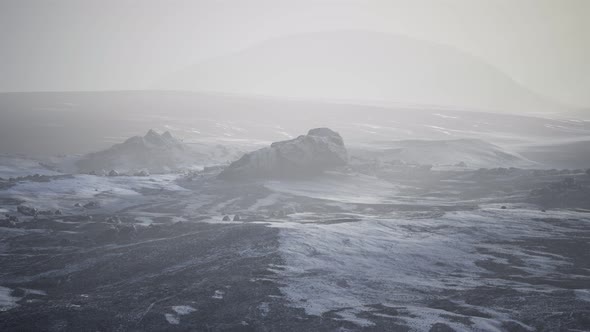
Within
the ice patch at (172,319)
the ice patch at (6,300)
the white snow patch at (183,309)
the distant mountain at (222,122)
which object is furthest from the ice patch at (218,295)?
the distant mountain at (222,122)

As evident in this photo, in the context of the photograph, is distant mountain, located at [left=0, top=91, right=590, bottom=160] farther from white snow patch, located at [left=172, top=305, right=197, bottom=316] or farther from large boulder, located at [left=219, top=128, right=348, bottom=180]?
white snow patch, located at [left=172, top=305, right=197, bottom=316]

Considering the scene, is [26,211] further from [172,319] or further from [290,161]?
[290,161]

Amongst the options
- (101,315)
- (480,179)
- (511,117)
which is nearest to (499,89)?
(511,117)

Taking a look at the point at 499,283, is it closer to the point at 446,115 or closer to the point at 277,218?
the point at 277,218

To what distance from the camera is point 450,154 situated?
5572 centimetres

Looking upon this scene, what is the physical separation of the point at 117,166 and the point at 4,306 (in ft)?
124

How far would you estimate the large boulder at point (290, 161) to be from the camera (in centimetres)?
3834

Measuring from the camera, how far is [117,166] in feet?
161

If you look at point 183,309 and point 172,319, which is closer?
point 172,319

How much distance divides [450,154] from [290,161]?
85.4 feet

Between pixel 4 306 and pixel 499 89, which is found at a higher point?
pixel 499 89

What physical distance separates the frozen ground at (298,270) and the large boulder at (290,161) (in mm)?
10747

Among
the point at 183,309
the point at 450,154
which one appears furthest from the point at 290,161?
the point at 183,309

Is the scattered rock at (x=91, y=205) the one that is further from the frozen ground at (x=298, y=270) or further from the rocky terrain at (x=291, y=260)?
the frozen ground at (x=298, y=270)
